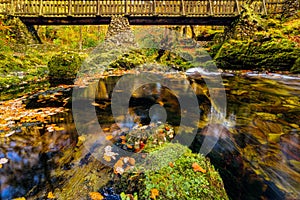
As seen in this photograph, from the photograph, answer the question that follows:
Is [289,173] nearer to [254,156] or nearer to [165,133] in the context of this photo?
[254,156]

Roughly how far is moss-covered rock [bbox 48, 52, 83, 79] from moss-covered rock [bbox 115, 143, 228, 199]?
8.19 metres

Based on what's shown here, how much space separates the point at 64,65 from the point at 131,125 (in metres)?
6.69

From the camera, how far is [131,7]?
45.4 feet

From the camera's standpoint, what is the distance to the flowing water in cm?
237

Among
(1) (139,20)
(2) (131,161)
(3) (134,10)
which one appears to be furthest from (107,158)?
(3) (134,10)

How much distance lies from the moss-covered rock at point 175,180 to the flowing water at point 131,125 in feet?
1.09

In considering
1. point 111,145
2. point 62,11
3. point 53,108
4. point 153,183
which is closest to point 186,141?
point 111,145

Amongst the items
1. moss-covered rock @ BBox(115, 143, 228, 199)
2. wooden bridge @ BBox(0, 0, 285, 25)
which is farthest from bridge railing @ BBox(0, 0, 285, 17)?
moss-covered rock @ BBox(115, 143, 228, 199)

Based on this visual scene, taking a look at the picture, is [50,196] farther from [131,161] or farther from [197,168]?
[197,168]

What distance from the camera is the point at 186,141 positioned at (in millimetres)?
3441

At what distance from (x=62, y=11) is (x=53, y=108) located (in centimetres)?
1166

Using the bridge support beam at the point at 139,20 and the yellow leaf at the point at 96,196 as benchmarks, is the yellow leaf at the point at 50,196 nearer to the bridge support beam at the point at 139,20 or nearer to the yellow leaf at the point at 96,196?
the yellow leaf at the point at 96,196

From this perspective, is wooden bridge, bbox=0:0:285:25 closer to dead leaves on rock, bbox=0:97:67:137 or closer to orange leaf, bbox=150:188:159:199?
dead leaves on rock, bbox=0:97:67:137

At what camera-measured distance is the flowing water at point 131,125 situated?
2369 mm
